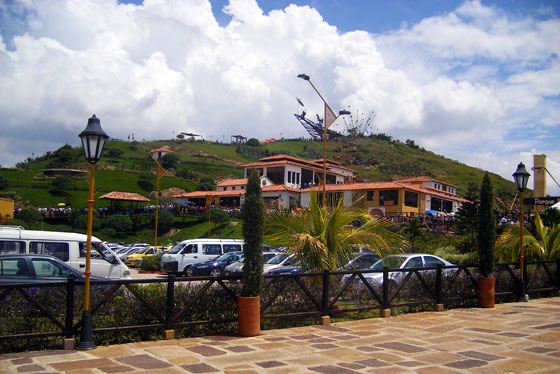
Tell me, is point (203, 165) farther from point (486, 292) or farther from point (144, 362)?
point (144, 362)

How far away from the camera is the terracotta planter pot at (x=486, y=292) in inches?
498

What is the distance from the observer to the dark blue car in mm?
20812

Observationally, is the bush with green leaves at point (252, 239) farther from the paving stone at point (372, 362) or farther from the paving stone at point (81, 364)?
the paving stone at point (81, 364)

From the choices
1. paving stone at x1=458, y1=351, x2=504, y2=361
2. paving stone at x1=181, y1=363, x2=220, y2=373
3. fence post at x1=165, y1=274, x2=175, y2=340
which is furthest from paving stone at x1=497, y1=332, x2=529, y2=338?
fence post at x1=165, y1=274, x2=175, y2=340

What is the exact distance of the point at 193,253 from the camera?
22.9 metres

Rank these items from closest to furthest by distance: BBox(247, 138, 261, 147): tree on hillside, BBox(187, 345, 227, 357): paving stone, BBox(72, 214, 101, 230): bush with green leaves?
BBox(187, 345, 227, 357): paving stone < BBox(72, 214, 101, 230): bush with green leaves < BBox(247, 138, 261, 147): tree on hillside

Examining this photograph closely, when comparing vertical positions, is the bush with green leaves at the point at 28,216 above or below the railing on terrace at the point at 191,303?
above

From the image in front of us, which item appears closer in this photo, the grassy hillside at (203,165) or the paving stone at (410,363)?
the paving stone at (410,363)

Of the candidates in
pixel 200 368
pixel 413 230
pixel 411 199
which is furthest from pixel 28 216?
pixel 200 368

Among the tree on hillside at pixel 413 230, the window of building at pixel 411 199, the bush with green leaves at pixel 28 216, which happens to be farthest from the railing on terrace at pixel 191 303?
the window of building at pixel 411 199

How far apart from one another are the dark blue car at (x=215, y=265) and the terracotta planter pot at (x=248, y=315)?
1201 centimetres

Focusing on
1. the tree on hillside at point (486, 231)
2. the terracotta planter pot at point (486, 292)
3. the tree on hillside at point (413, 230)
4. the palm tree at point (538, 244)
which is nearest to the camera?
the terracotta planter pot at point (486, 292)

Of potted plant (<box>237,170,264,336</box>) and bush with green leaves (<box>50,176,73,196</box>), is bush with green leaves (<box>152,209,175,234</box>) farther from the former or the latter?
potted plant (<box>237,170,264,336</box>)

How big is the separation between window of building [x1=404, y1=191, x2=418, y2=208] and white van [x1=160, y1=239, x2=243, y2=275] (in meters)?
29.1
